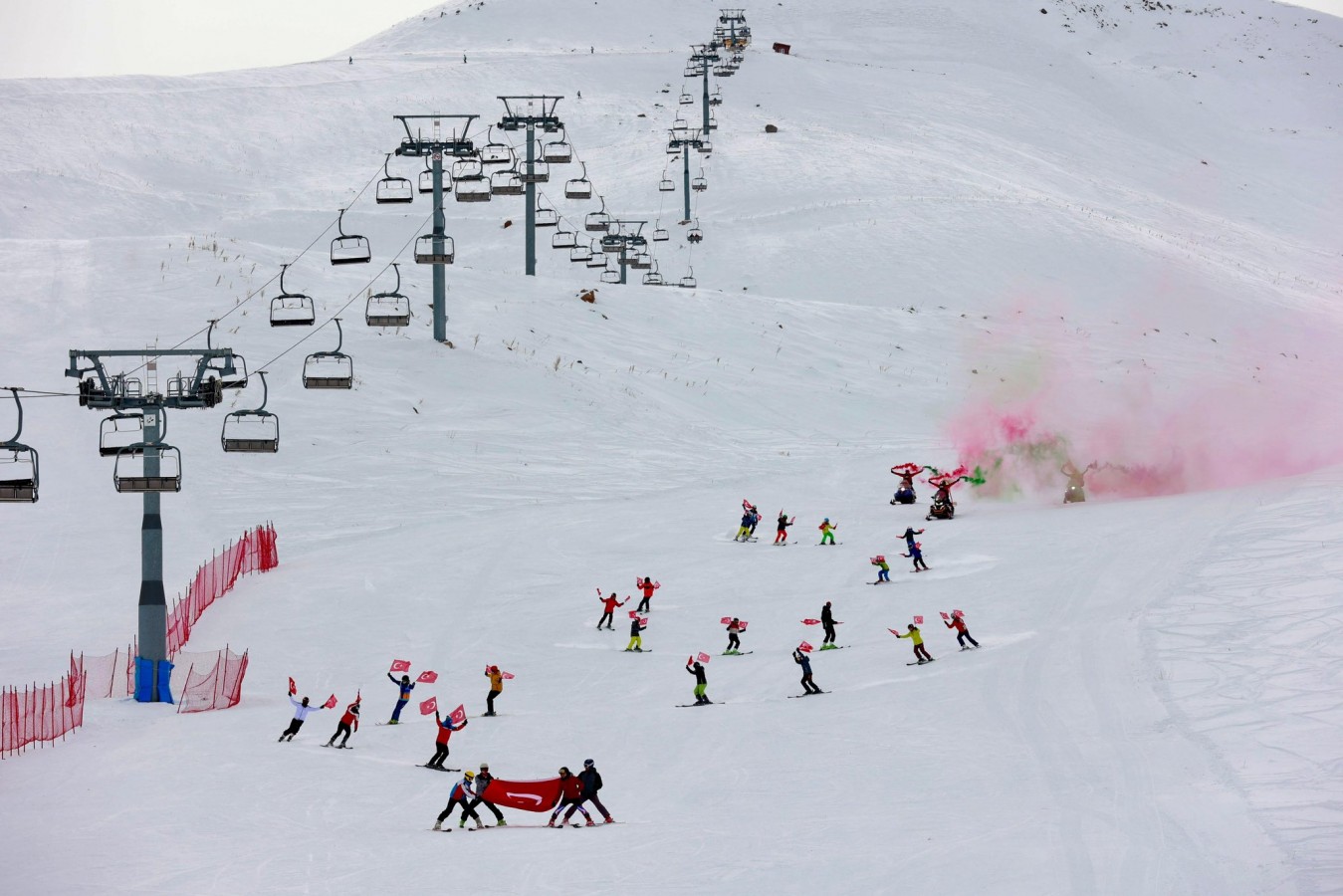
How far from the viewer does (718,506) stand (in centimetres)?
4012

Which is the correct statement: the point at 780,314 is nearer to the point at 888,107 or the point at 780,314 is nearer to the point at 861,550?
the point at 861,550

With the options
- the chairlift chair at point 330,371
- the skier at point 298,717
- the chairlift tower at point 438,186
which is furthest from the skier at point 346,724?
the chairlift tower at point 438,186

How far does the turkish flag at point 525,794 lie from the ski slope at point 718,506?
0.80 meters

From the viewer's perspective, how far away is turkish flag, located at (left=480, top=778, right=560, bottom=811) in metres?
17.7

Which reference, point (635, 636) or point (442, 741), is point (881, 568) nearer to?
point (635, 636)

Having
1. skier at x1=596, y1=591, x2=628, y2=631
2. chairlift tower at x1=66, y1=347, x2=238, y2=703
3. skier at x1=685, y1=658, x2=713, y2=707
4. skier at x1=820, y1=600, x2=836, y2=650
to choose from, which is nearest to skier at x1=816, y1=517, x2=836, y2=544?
skier at x1=596, y1=591, x2=628, y2=631

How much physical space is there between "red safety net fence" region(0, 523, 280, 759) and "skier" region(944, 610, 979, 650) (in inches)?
459

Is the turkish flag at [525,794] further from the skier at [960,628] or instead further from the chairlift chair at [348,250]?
the chairlift chair at [348,250]

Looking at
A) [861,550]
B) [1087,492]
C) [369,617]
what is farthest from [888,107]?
[369,617]

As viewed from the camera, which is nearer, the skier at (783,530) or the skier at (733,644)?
the skier at (733,644)

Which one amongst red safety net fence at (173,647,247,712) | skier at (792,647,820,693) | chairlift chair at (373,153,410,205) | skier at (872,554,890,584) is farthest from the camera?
chairlift chair at (373,153,410,205)

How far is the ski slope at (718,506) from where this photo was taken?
56.2 feet

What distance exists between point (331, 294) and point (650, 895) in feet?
143

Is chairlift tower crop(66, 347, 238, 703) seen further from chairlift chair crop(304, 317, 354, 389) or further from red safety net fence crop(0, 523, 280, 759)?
chairlift chair crop(304, 317, 354, 389)
